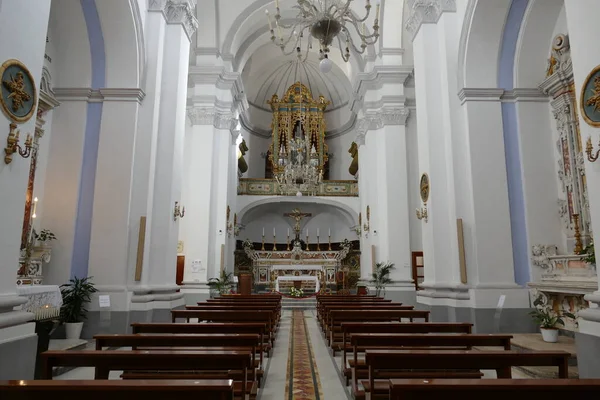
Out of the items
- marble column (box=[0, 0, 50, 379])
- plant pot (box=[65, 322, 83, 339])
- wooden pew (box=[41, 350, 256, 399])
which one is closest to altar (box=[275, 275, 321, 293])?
plant pot (box=[65, 322, 83, 339])

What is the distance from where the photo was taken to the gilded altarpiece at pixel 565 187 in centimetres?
645

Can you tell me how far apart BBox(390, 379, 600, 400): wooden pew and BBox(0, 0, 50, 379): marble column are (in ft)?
10.3

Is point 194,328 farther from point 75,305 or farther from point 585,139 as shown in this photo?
point 585,139

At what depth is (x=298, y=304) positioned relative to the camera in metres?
14.1

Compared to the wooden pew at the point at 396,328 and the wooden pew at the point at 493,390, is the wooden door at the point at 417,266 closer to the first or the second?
the wooden pew at the point at 396,328

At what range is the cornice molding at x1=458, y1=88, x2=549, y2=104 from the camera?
7.66 meters

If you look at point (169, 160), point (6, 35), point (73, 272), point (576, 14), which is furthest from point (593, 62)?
point (73, 272)

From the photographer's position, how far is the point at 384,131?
43.4 ft

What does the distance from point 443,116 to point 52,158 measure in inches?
277

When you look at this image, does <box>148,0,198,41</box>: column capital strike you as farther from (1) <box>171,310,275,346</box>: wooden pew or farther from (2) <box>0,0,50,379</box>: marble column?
(1) <box>171,310,275,346</box>: wooden pew

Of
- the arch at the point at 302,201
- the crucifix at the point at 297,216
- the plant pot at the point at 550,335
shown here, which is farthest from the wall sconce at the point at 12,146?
the crucifix at the point at 297,216

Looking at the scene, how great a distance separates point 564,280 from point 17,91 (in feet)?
Result: 23.3

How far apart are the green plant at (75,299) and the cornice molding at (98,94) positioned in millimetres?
3047

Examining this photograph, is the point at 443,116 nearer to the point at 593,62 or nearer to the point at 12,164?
the point at 593,62
